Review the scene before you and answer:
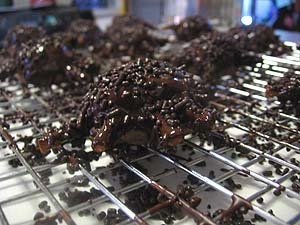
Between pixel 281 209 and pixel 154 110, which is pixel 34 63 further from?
pixel 281 209

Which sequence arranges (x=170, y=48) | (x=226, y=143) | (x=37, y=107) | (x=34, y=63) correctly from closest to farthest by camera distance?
(x=226, y=143) → (x=37, y=107) → (x=34, y=63) → (x=170, y=48)

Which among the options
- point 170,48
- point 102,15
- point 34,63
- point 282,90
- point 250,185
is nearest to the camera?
point 250,185

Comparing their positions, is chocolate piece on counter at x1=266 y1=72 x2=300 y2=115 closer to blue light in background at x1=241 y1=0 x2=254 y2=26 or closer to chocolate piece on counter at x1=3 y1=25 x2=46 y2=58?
chocolate piece on counter at x1=3 y1=25 x2=46 y2=58

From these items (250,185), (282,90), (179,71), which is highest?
(179,71)

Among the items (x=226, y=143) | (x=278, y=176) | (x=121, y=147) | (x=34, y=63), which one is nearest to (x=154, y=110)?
(x=121, y=147)

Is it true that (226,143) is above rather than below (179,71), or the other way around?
below

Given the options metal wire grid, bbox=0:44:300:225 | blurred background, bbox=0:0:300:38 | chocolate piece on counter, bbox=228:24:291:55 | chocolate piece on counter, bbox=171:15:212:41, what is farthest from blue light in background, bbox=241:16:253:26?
metal wire grid, bbox=0:44:300:225

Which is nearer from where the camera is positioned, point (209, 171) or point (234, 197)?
point (234, 197)
